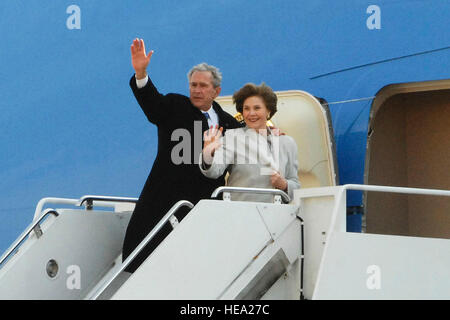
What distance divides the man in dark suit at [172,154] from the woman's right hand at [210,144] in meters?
0.18

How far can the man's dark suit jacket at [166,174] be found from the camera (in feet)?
13.9

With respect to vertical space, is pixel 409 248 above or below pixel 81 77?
below

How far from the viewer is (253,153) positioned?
13.8 ft

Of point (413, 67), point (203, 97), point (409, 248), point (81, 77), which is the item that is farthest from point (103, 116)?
point (409, 248)

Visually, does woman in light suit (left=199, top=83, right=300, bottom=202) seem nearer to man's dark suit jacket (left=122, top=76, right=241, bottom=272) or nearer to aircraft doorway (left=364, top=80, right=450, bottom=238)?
man's dark suit jacket (left=122, top=76, right=241, bottom=272)

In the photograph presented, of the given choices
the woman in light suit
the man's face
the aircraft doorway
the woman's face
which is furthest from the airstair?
the aircraft doorway

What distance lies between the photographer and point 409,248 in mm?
3822

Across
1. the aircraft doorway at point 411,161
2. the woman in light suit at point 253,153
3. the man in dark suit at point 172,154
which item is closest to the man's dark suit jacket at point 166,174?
the man in dark suit at point 172,154

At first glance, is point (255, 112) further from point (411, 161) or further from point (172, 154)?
point (411, 161)

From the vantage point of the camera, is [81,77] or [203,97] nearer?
[203,97]

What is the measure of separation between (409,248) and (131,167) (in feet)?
9.27

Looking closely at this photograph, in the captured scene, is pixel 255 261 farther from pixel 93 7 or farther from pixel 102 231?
pixel 93 7
